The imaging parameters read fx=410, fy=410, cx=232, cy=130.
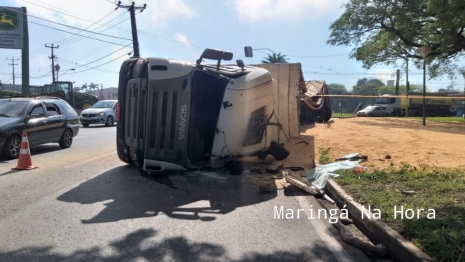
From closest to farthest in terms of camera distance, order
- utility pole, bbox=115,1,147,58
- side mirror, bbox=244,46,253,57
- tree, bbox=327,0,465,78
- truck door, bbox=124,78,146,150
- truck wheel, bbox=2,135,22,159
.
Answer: truck door, bbox=124,78,146,150 < truck wheel, bbox=2,135,22,159 < side mirror, bbox=244,46,253,57 < tree, bbox=327,0,465,78 < utility pole, bbox=115,1,147,58

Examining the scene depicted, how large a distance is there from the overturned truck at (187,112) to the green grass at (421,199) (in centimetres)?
215

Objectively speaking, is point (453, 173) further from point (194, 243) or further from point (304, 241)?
point (194, 243)

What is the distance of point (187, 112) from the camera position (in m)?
7.44

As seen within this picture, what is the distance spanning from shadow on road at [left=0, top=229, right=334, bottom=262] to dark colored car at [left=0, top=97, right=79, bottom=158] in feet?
22.7

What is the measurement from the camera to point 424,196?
571 centimetres

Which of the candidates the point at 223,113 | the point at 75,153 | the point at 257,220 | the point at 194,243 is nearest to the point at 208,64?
the point at 223,113

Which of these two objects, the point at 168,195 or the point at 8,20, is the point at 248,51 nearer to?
the point at 168,195

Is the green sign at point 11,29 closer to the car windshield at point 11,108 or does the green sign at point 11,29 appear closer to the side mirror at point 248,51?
the car windshield at point 11,108

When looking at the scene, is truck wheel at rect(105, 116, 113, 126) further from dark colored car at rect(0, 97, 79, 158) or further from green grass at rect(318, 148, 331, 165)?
green grass at rect(318, 148, 331, 165)

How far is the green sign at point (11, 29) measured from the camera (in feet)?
106

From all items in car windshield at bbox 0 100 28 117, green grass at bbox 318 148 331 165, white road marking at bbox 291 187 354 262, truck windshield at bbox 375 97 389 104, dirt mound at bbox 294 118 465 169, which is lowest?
white road marking at bbox 291 187 354 262

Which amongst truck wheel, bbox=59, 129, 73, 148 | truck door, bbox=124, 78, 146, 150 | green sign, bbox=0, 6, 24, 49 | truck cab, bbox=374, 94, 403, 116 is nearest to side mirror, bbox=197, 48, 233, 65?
truck door, bbox=124, 78, 146, 150

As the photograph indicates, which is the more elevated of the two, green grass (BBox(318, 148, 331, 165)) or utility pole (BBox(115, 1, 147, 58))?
utility pole (BBox(115, 1, 147, 58))

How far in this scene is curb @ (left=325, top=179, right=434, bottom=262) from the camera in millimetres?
3893
